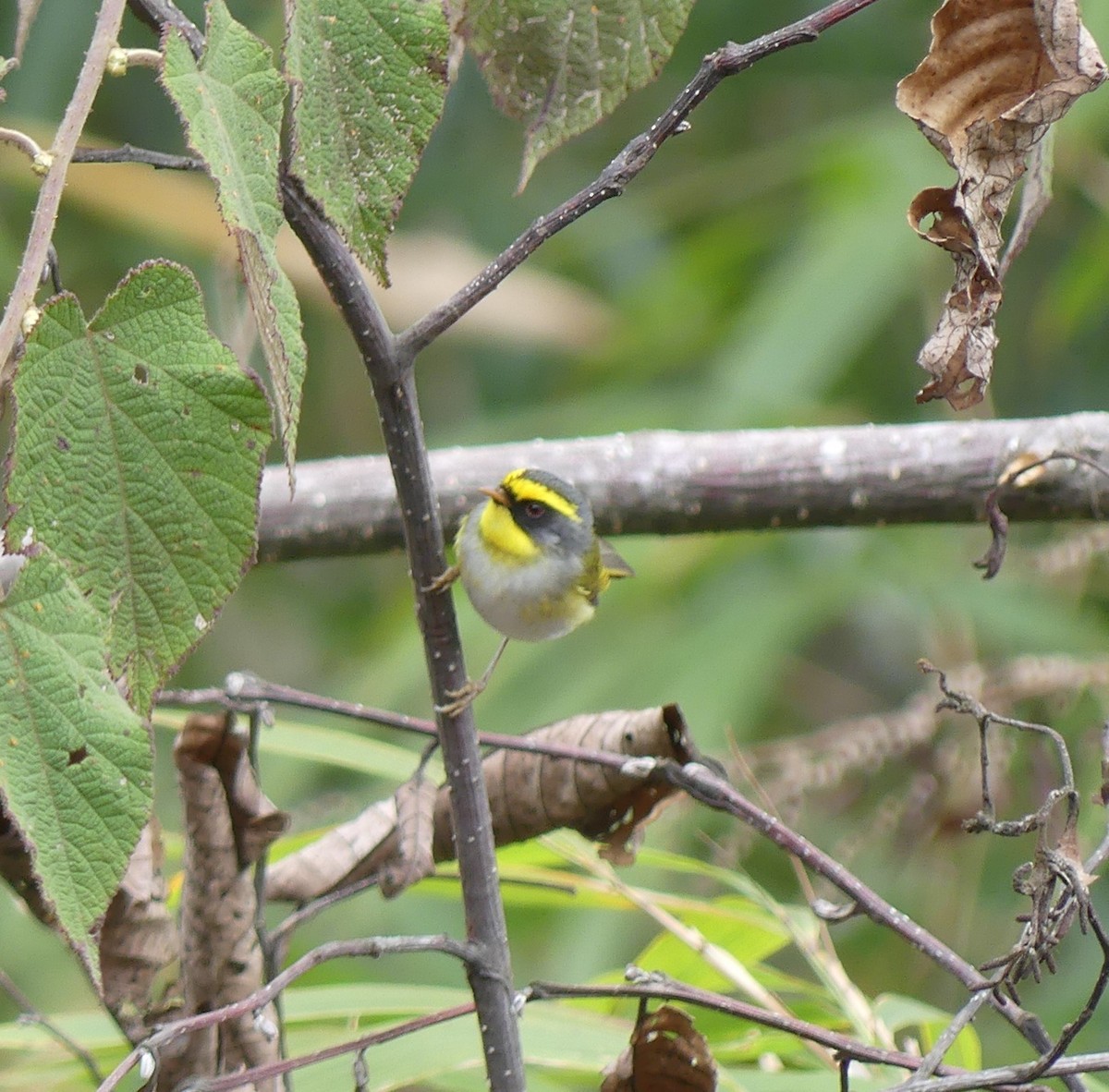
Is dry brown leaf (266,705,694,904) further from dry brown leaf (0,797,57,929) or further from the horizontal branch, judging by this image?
the horizontal branch

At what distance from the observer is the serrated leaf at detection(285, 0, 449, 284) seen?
26.0 inches

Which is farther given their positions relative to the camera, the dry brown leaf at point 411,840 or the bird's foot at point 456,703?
the dry brown leaf at point 411,840

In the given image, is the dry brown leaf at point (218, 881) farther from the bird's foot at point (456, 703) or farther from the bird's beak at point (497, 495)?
the bird's beak at point (497, 495)

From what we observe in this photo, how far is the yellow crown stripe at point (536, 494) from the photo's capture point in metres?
1.67

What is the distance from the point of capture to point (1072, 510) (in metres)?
1.38

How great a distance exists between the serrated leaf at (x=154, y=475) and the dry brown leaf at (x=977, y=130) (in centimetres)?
34

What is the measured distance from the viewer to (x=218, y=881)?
1.05 m

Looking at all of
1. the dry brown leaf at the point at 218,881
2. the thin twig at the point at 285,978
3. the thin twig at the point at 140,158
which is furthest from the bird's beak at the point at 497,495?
the thin twig at the point at 140,158

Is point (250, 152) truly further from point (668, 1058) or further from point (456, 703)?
point (668, 1058)

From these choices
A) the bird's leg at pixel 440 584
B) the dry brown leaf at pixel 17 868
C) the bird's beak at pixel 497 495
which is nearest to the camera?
the bird's leg at pixel 440 584

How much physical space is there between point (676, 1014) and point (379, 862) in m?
0.36

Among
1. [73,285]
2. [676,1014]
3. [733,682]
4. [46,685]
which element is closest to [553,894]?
[676,1014]

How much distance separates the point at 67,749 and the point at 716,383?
288cm

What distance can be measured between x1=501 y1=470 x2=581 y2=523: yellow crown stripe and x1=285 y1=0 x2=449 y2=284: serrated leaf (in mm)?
958
